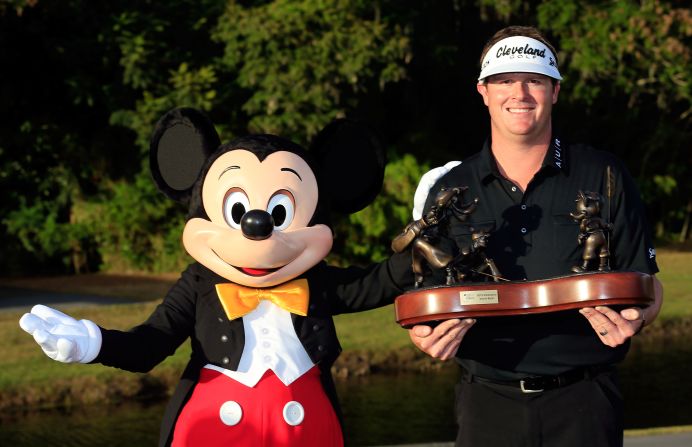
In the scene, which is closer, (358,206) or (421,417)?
(358,206)

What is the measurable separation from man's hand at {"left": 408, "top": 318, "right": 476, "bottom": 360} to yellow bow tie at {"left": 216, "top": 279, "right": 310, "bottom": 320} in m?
0.84

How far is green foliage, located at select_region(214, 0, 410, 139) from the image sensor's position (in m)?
17.0

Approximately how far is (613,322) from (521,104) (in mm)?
794

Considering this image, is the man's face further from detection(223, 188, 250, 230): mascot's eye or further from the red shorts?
the red shorts

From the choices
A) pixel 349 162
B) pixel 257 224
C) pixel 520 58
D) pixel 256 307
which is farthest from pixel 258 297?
pixel 520 58

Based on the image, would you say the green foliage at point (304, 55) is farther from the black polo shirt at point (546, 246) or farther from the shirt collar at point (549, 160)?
the black polo shirt at point (546, 246)

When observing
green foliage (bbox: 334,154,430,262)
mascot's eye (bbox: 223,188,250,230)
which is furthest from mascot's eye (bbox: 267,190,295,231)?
green foliage (bbox: 334,154,430,262)

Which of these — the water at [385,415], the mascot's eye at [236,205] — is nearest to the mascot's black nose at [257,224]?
the mascot's eye at [236,205]

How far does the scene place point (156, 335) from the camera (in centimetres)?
464

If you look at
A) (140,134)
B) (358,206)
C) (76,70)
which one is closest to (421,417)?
(358,206)

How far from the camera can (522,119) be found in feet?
13.2

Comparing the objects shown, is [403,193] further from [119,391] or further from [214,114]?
[119,391]

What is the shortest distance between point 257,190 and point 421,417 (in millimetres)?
5487

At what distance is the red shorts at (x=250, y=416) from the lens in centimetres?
460
